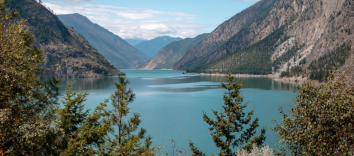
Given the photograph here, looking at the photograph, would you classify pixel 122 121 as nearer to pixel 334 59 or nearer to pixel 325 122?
pixel 325 122

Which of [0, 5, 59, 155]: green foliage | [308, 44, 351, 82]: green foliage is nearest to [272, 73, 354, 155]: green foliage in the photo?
[0, 5, 59, 155]: green foliage

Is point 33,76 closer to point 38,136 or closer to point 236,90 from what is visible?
point 38,136

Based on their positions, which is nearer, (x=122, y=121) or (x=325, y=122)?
(x=325, y=122)

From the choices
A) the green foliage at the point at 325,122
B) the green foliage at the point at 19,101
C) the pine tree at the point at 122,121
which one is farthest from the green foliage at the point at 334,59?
the green foliage at the point at 19,101

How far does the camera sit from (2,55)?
12.4 meters

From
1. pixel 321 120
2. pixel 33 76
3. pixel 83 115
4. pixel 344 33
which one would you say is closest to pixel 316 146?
pixel 321 120

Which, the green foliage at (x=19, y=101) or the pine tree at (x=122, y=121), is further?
the pine tree at (x=122, y=121)

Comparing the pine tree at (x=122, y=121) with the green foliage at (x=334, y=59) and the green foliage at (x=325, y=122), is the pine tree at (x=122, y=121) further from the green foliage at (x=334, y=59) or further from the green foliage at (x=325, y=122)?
the green foliage at (x=334, y=59)

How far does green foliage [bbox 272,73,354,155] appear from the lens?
49.3 feet

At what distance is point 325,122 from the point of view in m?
15.6

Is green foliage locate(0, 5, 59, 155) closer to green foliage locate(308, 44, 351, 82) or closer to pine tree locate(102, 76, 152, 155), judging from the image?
pine tree locate(102, 76, 152, 155)

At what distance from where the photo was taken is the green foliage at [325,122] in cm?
1504

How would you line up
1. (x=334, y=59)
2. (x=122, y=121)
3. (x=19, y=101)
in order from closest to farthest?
(x=19, y=101)
(x=122, y=121)
(x=334, y=59)

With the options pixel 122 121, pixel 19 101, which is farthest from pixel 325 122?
pixel 19 101
